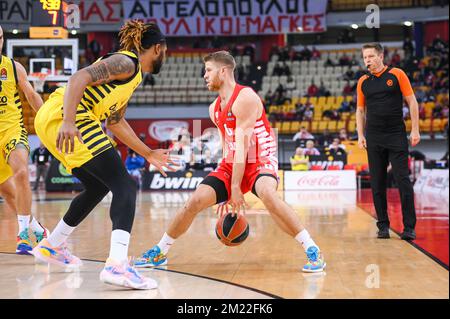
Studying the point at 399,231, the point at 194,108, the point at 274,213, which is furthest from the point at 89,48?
the point at 274,213

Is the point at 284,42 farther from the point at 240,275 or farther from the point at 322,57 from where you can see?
the point at 240,275

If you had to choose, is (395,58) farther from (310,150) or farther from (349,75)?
(310,150)

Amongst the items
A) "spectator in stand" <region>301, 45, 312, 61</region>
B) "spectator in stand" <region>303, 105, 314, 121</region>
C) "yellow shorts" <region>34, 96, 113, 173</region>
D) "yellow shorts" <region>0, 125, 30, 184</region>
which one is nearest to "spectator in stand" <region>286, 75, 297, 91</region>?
"spectator in stand" <region>301, 45, 312, 61</region>

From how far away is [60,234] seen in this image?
4.65 meters

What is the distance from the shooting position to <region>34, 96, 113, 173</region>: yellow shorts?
4031 millimetres

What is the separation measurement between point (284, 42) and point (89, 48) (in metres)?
8.90

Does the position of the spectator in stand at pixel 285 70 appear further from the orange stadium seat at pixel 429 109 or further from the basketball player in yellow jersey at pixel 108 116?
the basketball player in yellow jersey at pixel 108 116

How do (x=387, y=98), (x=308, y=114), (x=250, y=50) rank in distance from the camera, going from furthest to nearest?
(x=250, y=50) → (x=308, y=114) → (x=387, y=98)

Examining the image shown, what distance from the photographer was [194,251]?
225 inches

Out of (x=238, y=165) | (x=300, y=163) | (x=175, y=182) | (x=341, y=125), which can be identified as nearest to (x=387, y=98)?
(x=238, y=165)

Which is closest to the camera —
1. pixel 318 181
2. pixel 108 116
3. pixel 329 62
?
pixel 108 116

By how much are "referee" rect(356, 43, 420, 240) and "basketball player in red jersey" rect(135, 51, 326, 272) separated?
2008 millimetres

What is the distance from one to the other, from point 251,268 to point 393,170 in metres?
2.46

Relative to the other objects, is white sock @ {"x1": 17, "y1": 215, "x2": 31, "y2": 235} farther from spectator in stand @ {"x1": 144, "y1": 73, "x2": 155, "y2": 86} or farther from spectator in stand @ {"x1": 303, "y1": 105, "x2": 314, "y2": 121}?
spectator in stand @ {"x1": 144, "y1": 73, "x2": 155, "y2": 86}
